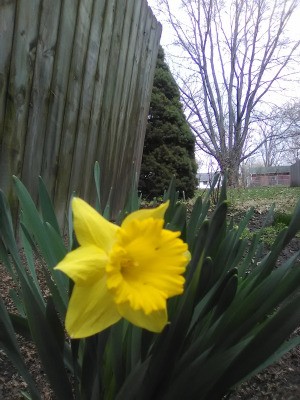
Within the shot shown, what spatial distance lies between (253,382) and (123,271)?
0.94 metres

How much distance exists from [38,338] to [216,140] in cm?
1724

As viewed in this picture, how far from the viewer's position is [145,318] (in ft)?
1.78

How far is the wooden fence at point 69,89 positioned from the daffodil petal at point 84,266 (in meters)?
0.73

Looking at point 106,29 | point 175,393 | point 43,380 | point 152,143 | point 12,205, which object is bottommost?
point 43,380

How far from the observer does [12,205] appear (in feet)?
6.48

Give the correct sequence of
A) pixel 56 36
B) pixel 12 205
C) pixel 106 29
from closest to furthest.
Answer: pixel 12 205 < pixel 56 36 < pixel 106 29

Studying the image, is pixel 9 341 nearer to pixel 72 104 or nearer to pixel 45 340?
pixel 45 340

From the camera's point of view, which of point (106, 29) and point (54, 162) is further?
point (106, 29)

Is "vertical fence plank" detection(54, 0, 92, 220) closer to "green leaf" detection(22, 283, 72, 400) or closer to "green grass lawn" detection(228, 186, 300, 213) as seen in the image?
"green leaf" detection(22, 283, 72, 400)

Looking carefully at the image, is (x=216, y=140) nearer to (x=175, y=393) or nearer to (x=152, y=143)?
(x=152, y=143)

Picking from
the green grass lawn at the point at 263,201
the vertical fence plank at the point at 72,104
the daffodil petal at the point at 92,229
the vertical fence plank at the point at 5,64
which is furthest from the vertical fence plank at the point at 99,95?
the daffodil petal at the point at 92,229

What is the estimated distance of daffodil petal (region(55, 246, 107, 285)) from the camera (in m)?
0.51

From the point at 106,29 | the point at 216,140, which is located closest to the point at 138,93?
the point at 106,29

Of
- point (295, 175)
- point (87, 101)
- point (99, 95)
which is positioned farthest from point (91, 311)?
point (295, 175)
